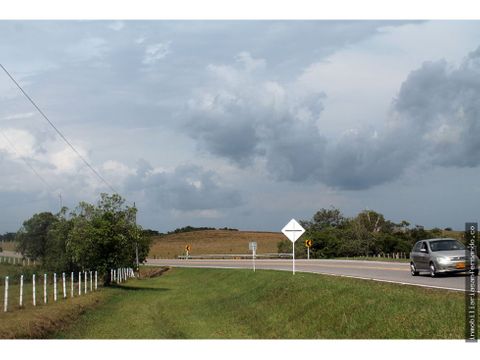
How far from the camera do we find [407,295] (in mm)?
19781

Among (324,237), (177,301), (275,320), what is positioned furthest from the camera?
(324,237)

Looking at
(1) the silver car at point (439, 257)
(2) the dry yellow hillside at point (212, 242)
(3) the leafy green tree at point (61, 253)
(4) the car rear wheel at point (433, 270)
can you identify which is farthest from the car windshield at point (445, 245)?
(2) the dry yellow hillside at point (212, 242)

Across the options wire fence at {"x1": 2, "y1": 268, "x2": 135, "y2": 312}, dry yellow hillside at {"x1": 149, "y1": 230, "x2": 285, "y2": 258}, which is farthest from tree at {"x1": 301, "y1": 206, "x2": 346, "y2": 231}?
wire fence at {"x1": 2, "y1": 268, "x2": 135, "y2": 312}

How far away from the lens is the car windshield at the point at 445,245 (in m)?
27.2

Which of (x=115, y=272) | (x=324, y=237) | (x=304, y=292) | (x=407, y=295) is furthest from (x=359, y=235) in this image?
(x=407, y=295)

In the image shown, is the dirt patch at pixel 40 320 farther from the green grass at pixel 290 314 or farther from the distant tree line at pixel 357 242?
the distant tree line at pixel 357 242

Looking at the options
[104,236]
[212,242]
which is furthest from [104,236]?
[212,242]

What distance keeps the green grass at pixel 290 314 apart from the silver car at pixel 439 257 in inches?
112

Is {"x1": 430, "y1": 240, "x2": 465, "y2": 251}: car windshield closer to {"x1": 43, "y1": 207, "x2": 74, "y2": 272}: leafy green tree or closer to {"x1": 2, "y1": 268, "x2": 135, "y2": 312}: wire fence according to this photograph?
{"x1": 2, "y1": 268, "x2": 135, "y2": 312}: wire fence

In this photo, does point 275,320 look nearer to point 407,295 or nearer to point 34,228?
point 407,295

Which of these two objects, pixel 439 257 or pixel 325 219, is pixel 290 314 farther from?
pixel 325 219

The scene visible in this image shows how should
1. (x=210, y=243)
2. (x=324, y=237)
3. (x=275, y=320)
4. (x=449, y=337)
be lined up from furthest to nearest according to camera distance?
(x=210, y=243) < (x=324, y=237) < (x=275, y=320) < (x=449, y=337)

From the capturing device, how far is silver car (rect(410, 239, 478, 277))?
2619 centimetres
